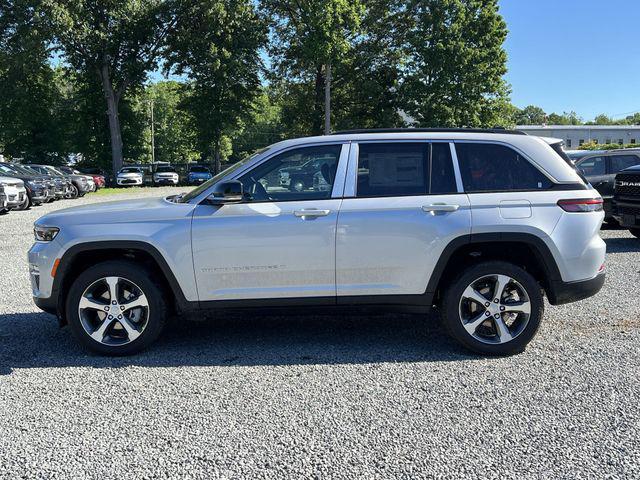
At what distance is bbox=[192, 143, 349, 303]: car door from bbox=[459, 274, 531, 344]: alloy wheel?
1.16m

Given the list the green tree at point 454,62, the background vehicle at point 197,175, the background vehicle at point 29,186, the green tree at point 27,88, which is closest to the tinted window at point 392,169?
the background vehicle at point 29,186

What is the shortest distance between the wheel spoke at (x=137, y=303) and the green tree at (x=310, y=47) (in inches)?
1282

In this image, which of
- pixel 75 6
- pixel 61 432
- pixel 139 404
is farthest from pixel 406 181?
pixel 75 6

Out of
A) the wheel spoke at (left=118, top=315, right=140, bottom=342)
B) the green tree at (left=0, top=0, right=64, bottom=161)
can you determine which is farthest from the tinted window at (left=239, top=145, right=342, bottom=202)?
the green tree at (left=0, top=0, right=64, bottom=161)

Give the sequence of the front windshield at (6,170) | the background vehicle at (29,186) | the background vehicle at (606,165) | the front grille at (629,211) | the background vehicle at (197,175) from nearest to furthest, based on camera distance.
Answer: the front grille at (629,211) < the background vehicle at (606,165) < the background vehicle at (29,186) < the front windshield at (6,170) < the background vehicle at (197,175)

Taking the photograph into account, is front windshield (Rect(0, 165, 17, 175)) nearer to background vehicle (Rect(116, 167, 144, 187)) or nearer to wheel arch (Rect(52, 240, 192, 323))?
wheel arch (Rect(52, 240, 192, 323))

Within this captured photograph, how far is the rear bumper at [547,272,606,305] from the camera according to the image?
15.0 feet

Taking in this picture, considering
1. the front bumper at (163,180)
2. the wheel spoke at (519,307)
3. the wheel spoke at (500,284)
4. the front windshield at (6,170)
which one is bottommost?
the wheel spoke at (519,307)

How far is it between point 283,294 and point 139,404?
1408 mm

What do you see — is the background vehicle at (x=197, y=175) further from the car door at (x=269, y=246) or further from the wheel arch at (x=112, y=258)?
the car door at (x=269, y=246)

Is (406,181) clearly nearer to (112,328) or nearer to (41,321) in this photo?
(112,328)

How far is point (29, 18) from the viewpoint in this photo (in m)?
33.3

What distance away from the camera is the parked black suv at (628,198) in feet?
32.6

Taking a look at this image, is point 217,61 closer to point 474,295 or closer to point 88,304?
point 88,304
